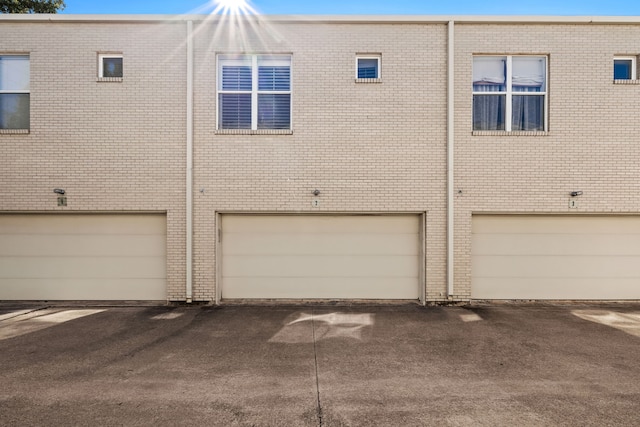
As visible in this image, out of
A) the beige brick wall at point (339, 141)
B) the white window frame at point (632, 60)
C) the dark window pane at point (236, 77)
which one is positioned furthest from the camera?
the dark window pane at point (236, 77)

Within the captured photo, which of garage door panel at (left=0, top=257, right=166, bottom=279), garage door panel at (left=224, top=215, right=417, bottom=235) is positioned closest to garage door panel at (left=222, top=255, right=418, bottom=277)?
garage door panel at (left=224, top=215, right=417, bottom=235)

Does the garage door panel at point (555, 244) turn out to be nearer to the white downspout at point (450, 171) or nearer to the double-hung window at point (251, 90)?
the white downspout at point (450, 171)

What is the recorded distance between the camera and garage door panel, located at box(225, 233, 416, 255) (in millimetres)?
7672

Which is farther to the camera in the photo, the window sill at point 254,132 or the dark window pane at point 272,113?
the dark window pane at point 272,113

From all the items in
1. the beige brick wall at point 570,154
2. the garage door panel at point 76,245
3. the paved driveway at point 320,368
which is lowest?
the paved driveway at point 320,368

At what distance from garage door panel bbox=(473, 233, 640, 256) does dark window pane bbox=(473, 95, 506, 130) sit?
2459mm

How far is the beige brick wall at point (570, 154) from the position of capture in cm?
746

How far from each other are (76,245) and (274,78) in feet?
18.8

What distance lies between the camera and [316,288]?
766 centimetres

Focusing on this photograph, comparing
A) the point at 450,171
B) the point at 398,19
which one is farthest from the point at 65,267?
the point at 398,19

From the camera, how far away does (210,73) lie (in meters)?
7.57

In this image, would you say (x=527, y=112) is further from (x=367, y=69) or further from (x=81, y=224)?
A: (x=81, y=224)

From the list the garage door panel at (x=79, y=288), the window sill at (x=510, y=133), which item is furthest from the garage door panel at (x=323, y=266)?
the window sill at (x=510, y=133)

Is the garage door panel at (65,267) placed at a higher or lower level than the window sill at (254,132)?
lower
